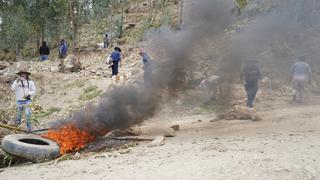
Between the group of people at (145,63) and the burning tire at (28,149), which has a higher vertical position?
the group of people at (145,63)

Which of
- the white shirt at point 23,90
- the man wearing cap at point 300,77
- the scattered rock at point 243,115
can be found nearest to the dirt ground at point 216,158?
the scattered rock at point 243,115

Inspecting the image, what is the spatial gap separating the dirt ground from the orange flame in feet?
3.88

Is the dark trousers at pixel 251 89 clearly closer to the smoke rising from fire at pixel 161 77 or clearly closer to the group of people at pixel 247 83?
the group of people at pixel 247 83

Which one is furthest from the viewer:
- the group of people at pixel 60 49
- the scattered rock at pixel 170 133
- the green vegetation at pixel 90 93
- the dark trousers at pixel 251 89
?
the group of people at pixel 60 49

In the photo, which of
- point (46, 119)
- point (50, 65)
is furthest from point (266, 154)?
point (50, 65)

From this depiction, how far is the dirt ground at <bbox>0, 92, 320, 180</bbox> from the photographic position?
7.96 metres

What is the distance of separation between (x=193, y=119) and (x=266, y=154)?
19.7 ft

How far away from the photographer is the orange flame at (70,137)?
11.1m

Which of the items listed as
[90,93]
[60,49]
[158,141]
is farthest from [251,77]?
[60,49]

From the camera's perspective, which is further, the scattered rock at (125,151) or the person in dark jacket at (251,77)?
the person in dark jacket at (251,77)

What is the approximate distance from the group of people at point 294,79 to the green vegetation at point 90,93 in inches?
263

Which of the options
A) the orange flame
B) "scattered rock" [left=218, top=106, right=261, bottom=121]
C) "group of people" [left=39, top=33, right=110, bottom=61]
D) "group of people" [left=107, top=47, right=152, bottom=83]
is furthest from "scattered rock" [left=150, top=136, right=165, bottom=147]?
"group of people" [left=39, top=33, right=110, bottom=61]

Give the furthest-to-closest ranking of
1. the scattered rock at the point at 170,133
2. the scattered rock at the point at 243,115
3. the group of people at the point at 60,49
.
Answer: the group of people at the point at 60,49
the scattered rock at the point at 243,115
the scattered rock at the point at 170,133

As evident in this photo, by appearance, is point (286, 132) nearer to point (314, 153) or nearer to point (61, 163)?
point (314, 153)
